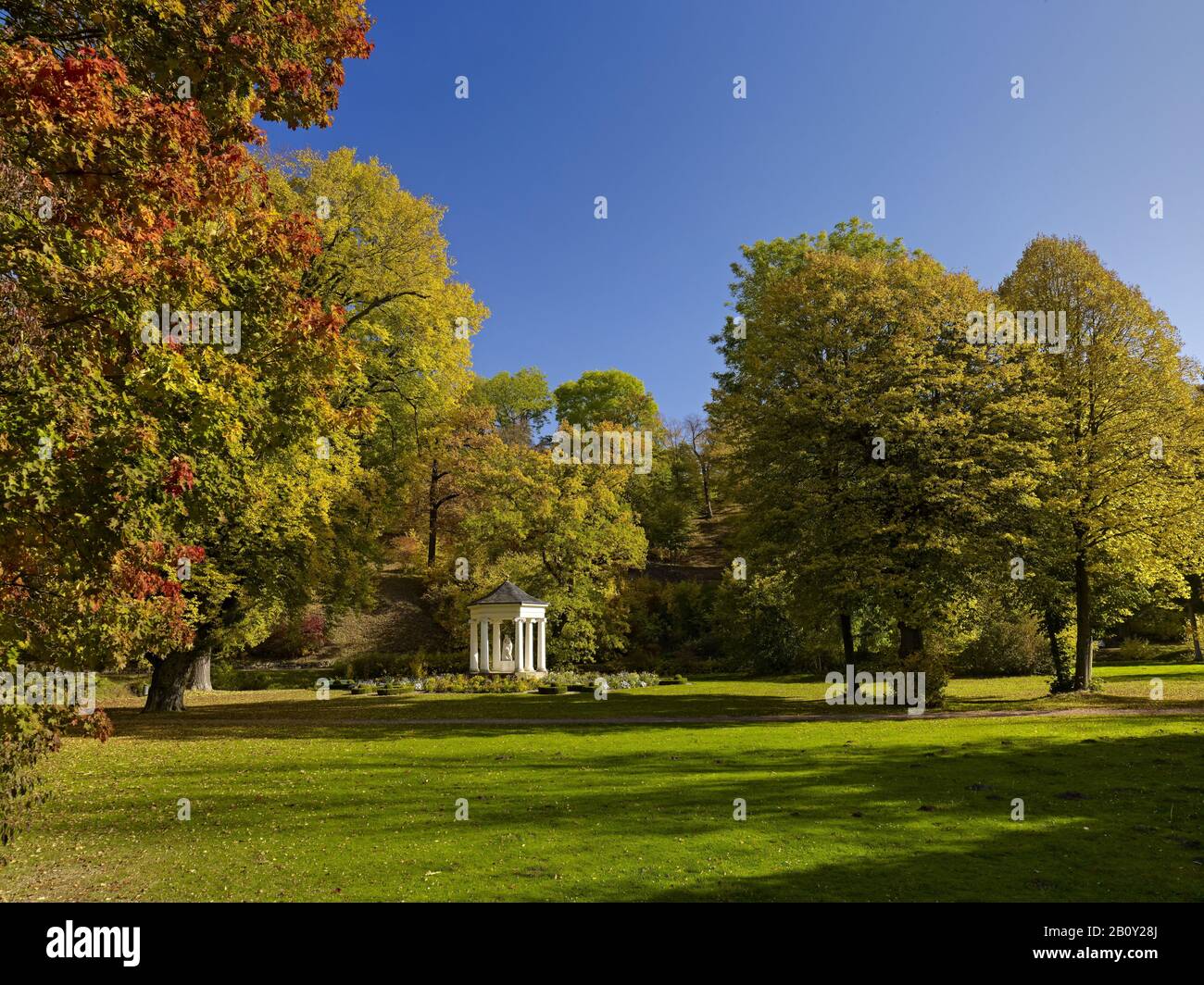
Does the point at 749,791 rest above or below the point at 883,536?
below

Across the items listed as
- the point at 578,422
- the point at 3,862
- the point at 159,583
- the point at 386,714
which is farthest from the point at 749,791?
the point at 578,422

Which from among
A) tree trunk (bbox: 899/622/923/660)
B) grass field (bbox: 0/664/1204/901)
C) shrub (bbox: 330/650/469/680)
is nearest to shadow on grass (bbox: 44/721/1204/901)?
grass field (bbox: 0/664/1204/901)

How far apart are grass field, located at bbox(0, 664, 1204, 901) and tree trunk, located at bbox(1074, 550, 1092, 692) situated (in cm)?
730

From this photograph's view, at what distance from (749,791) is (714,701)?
16816 millimetres

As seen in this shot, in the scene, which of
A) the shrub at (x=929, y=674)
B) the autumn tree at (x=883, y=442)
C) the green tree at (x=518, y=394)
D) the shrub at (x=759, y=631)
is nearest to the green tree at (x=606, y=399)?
the green tree at (x=518, y=394)

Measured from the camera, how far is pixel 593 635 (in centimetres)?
4434

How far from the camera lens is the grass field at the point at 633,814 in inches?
314

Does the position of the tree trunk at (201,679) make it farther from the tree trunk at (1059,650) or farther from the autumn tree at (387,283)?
the tree trunk at (1059,650)

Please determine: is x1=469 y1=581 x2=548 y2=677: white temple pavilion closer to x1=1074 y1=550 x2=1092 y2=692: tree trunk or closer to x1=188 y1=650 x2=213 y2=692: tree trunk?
x1=188 y1=650 x2=213 y2=692: tree trunk

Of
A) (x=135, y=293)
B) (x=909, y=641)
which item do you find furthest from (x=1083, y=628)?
(x=135, y=293)

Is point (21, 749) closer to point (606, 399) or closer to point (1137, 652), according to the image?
point (1137, 652)

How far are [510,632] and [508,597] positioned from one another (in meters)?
3.05

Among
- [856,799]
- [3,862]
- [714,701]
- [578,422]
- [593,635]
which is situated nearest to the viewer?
[3,862]
